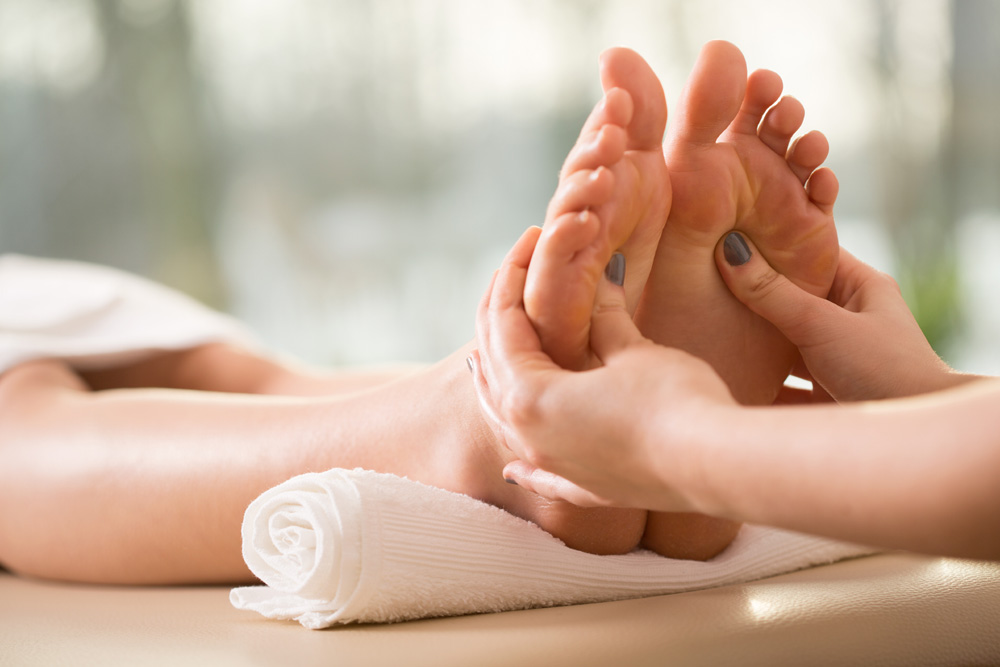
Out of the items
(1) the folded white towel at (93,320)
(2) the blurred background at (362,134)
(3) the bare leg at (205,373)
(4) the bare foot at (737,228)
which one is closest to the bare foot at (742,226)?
(4) the bare foot at (737,228)

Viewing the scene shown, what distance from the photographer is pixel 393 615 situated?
0.68 meters

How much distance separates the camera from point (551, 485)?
2.09ft

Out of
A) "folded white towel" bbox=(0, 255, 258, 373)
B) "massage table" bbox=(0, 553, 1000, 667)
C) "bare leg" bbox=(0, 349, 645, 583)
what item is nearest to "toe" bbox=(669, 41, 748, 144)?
"bare leg" bbox=(0, 349, 645, 583)

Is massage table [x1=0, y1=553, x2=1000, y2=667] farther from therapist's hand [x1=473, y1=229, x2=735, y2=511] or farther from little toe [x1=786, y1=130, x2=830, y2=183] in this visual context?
little toe [x1=786, y1=130, x2=830, y2=183]

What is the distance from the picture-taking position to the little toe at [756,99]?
0.73m

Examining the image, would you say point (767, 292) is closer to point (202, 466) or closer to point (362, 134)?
point (202, 466)

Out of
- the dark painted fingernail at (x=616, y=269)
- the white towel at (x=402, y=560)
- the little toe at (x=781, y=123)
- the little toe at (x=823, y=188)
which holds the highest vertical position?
the little toe at (x=781, y=123)

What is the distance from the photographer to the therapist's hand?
0.50 metres

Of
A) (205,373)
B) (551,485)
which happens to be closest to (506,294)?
(551,485)

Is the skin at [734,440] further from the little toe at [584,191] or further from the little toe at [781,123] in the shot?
the little toe at [781,123]

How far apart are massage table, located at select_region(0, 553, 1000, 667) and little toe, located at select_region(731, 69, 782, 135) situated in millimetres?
399

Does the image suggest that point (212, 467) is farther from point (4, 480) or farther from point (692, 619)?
point (692, 619)

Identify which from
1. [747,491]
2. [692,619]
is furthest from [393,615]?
[747,491]

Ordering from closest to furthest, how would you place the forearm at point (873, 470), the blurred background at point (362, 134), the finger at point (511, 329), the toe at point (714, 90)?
the forearm at point (873, 470), the finger at point (511, 329), the toe at point (714, 90), the blurred background at point (362, 134)
